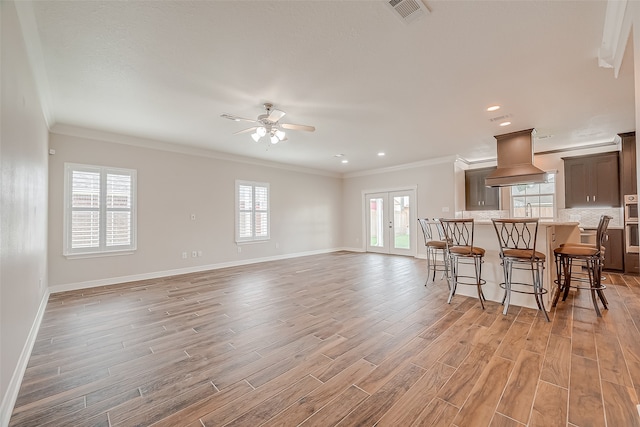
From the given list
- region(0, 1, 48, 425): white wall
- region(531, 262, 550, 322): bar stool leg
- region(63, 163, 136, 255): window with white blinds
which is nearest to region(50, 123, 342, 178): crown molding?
region(63, 163, 136, 255): window with white blinds

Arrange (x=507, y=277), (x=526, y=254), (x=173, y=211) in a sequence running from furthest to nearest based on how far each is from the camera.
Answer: (x=173, y=211) → (x=507, y=277) → (x=526, y=254)

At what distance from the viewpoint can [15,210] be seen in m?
1.94

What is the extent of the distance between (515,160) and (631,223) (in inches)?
99.3

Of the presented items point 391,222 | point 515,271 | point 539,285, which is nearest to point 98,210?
point 515,271

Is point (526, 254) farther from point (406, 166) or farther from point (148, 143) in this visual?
point (148, 143)

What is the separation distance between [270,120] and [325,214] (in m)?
5.47

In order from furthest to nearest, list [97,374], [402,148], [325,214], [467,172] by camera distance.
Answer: [325,214] < [467,172] < [402,148] < [97,374]

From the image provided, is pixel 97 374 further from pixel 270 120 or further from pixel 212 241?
pixel 212 241

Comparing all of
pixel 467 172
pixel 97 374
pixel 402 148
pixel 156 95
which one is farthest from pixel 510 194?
pixel 97 374

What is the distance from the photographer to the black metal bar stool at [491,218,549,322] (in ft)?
10.00

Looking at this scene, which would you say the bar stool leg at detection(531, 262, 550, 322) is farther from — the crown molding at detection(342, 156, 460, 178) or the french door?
the french door

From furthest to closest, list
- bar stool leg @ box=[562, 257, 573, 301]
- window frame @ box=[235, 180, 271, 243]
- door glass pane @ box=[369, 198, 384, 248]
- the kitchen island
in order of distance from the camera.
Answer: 1. door glass pane @ box=[369, 198, 384, 248]
2. window frame @ box=[235, 180, 271, 243]
3. bar stool leg @ box=[562, 257, 573, 301]
4. the kitchen island

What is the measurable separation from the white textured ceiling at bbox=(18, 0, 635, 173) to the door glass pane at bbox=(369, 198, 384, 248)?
13.0 feet

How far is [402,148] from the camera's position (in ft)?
20.1
